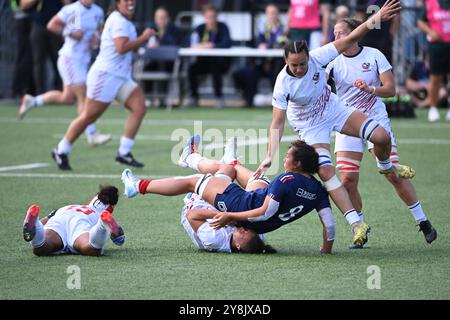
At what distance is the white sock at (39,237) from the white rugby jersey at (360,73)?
9.94 ft

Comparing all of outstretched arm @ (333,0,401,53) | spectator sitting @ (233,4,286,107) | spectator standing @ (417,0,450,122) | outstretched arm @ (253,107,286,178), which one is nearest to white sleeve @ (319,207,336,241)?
outstretched arm @ (253,107,286,178)

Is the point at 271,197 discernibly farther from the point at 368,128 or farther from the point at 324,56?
the point at 324,56

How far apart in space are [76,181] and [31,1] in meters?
8.09

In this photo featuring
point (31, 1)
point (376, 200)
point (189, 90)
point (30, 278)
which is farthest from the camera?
point (189, 90)

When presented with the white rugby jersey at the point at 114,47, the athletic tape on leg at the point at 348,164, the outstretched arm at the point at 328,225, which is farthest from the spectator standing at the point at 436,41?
the outstretched arm at the point at 328,225

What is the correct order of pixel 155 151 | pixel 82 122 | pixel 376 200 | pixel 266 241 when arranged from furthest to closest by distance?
pixel 155 151
pixel 82 122
pixel 376 200
pixel 266 241

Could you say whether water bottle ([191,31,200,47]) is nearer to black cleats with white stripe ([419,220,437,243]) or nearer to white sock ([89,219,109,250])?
black cleats with white stripe ([419,220,437,243])

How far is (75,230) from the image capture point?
8242 millimetres

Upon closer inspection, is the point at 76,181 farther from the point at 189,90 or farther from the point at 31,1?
the point at 189,90

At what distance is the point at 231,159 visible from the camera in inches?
373

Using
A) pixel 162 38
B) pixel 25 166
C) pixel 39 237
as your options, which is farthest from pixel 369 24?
pixel 162 38

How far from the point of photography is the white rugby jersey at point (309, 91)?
340 inches

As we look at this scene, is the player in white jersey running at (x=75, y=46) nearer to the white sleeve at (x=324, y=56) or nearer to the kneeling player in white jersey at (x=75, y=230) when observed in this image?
the kneeling player in white jersey at (x=75, y=230)

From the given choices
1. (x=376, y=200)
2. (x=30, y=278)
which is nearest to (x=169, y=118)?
(x=376, y=200)
